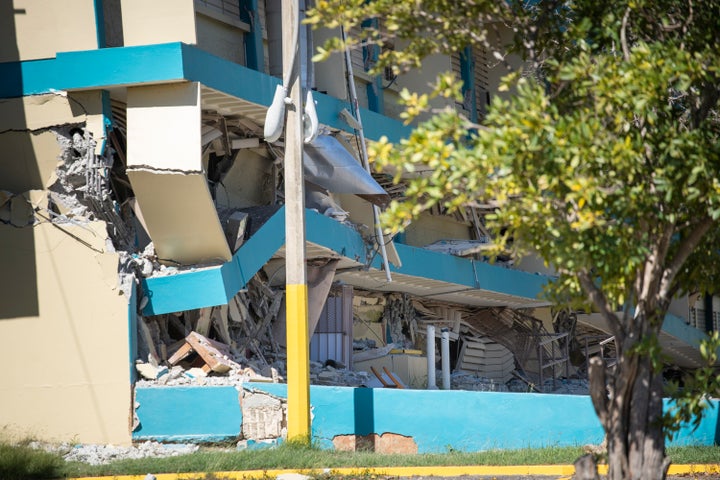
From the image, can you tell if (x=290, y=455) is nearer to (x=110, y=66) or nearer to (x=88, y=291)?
(x=88, y=291)

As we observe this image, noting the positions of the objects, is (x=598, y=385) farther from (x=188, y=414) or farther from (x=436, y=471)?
(x=188, y=414)

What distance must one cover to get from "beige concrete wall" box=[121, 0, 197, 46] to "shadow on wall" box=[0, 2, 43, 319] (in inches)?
64.0

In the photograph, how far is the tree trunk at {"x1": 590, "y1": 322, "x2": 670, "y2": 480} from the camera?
8.38 metres

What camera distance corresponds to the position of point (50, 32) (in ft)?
51.0

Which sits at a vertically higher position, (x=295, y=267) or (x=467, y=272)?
(x=467, y=272)

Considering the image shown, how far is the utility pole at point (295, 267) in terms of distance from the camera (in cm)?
1391

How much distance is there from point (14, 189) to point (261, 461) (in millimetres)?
6135

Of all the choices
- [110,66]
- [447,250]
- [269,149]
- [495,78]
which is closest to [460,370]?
[447,250]

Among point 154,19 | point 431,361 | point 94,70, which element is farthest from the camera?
point 431,361

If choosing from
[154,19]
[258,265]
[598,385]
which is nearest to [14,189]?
[154,19]

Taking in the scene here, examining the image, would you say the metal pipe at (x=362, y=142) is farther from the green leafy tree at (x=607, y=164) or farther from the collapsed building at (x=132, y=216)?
the green leafy tree at (x=607, y=164)

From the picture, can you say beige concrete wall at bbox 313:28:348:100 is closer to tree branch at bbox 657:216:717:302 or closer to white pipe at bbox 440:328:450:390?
white pipe at bbox 440:328:450:390

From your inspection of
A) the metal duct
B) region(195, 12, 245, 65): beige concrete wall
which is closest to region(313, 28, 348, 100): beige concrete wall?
region(195, 12, 245, 65): beige concrete wall

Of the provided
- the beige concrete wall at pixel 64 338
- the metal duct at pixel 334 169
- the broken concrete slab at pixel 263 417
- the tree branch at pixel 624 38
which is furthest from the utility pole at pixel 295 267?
the tree branch at pixel 624 38
